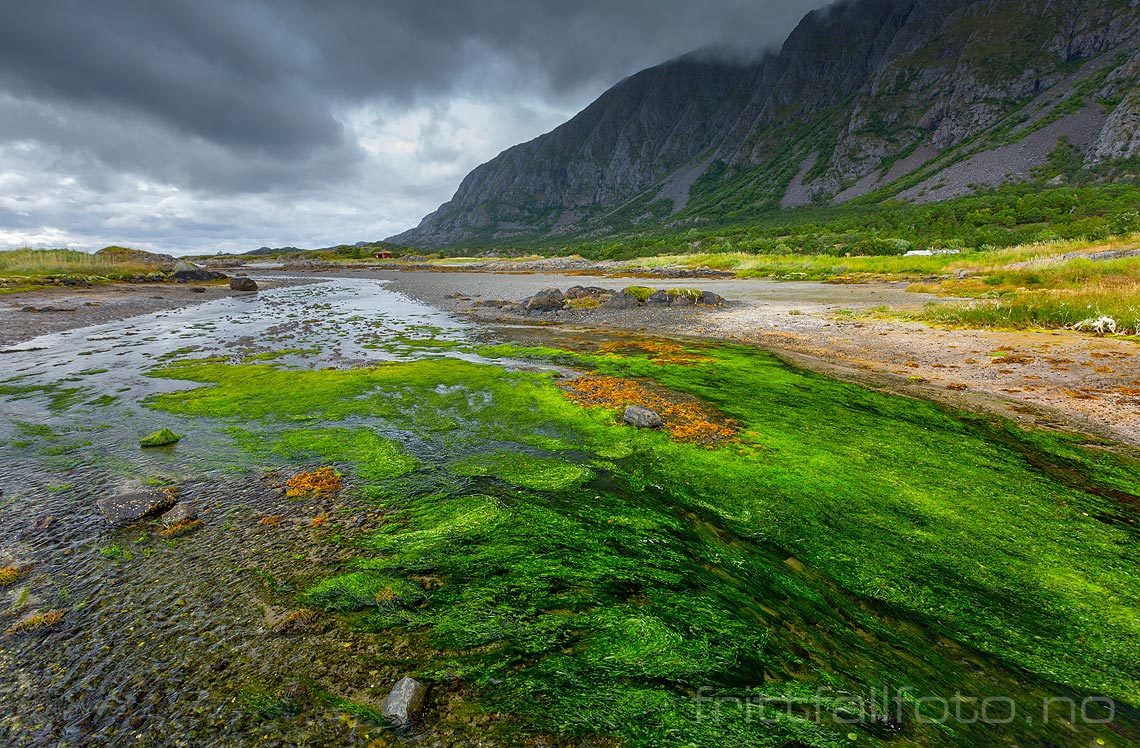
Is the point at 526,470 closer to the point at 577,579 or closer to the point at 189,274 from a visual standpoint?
the point at 577,579

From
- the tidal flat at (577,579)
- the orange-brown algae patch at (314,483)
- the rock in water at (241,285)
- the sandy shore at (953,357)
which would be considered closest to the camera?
the tidal flat at (577,579)

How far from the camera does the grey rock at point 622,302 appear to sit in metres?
29.2

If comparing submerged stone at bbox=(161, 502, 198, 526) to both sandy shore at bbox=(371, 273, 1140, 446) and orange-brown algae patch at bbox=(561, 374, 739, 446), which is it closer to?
orange-brown algae patch at bbox=(561, 374, 739, 446)

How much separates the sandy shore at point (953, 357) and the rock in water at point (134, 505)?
14231 millimetres

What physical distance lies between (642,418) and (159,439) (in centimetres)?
904

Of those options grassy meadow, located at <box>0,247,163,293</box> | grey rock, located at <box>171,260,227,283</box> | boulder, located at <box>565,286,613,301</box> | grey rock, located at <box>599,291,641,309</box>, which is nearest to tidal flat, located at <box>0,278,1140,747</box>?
grey rock, located at <box>599,291,641,309</box>

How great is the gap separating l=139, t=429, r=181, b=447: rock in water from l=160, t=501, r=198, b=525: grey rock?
3.11 meters

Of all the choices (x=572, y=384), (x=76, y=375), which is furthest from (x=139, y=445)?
(x=572, y=384)

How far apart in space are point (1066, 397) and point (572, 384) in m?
10.9

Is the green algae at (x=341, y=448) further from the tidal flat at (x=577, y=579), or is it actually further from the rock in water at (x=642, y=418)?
the rock in water at (x=642, y=418)

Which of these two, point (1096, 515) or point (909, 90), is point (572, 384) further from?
point (909, 90)

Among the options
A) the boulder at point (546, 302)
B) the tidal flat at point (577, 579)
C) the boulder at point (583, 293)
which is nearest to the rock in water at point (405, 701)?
the tidal flat at point (577, 579)

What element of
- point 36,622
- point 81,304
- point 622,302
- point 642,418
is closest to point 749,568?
point 642,418

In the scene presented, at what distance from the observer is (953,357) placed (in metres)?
13.2
